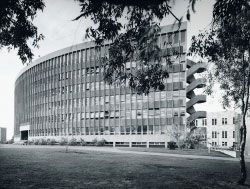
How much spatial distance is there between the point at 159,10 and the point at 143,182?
8.56 m

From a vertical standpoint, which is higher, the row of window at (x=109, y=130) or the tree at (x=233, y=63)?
the tree at (x=233, y=63)

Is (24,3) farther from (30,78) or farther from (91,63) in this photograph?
(30,78)

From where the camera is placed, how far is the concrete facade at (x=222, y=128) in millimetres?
85875

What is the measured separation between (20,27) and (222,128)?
84.8 m

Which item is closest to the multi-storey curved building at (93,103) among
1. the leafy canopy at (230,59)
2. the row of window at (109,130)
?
the row of window at (109,130)

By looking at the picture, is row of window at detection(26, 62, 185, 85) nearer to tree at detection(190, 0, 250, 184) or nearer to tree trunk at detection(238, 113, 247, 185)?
tree at detection(190, 0, 250, 184)

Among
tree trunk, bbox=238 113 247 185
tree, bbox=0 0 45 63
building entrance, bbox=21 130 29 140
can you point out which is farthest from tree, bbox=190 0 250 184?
building entrance, bbox=21 130 29 140

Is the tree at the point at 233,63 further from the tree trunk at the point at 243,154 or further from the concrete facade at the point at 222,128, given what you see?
the concrete facade at the point at 222,128

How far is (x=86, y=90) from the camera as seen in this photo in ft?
229

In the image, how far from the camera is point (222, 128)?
88.1 m

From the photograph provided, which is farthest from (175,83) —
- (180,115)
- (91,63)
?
(91,63)

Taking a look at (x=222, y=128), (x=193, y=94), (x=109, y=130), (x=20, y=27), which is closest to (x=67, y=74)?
(x=109, y=130)

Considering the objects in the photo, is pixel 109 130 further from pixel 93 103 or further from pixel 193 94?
pixel 193 94

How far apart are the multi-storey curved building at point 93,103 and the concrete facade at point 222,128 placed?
30661 millimetres
